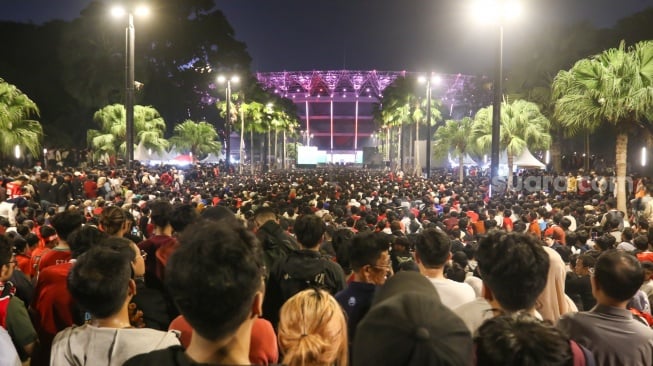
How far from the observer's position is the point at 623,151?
56.2ft

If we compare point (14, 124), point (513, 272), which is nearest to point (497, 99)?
point (14, 124)

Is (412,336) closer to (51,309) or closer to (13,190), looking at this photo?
(51,309)

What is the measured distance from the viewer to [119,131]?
139ft

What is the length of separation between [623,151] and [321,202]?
833 cm

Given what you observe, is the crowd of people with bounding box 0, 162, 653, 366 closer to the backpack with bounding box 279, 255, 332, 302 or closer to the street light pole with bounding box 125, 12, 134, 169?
the backpack with bounding box 279, 255, 332, 302

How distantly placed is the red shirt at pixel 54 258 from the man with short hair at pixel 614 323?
393 cm

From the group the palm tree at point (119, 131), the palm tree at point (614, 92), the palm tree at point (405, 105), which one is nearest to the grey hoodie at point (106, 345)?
the palm tree at point (614, 92)

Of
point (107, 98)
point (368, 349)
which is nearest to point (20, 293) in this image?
point (368, 349)

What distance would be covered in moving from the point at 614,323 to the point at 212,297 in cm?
228

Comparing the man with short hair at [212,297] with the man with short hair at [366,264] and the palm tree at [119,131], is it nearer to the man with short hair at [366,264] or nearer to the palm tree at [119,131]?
the man with short hair at [366,264]

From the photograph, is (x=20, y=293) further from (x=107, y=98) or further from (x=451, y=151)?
(x=107, y=98)

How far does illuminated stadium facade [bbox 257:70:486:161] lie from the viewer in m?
176

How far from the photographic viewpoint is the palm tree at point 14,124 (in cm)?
1938

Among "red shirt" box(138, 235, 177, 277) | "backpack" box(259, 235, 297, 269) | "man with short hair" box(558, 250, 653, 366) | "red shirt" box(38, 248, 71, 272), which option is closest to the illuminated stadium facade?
"backpack" box(259, 235, 297, 269)
